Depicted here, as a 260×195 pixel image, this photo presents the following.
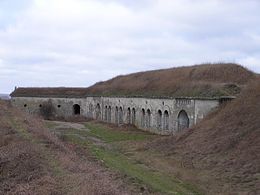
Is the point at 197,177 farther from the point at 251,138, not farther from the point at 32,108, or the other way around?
the point at 32,108

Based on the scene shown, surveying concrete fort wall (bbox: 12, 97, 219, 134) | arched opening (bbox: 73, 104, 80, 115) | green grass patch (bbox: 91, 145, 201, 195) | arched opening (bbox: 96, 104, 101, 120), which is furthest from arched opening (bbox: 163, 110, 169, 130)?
arched opening (bbox: 73, 104, 80, 115)

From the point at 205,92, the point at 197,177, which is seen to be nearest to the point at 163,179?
the point at 197,177

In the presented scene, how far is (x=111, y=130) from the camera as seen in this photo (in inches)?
1315

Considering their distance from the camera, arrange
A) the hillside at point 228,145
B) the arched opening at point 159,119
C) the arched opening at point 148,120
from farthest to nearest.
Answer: the arched opening at point 148,120
the arched opening at point 159,119
the hillside at point 228,145

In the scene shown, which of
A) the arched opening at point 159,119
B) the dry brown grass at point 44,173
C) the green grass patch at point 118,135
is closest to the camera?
the dry brown grass at point 44,173

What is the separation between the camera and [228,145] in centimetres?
1842

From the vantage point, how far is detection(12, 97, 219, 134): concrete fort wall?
2656 centimetres

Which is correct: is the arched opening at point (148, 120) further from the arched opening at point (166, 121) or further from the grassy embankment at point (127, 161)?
the arched opening at point (166, 121)

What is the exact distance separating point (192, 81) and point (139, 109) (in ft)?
22.9

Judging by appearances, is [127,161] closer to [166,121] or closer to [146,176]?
[146,176]

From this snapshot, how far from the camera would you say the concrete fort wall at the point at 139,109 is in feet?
87.1

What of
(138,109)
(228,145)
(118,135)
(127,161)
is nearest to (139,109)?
(138,109)

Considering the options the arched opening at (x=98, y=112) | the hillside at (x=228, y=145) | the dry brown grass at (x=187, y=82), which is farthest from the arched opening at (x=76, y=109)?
the hillside at (x=228, y=145)

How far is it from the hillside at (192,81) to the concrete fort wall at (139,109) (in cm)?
64
